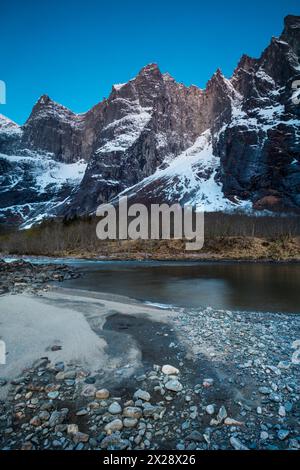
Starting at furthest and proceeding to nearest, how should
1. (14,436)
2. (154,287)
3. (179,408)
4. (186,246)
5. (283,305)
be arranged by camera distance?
(186,246)
(154,287)
(283,305)
(179,408)
(14,436)

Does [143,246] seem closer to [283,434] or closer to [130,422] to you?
[130,422]

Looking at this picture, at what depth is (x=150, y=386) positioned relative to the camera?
8859 millimetres

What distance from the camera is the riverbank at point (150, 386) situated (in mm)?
6562

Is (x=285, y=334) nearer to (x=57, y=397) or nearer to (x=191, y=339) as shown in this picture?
(x=191, y=339)

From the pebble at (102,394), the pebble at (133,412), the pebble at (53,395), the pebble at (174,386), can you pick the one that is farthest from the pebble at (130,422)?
the pebble at (53,395)

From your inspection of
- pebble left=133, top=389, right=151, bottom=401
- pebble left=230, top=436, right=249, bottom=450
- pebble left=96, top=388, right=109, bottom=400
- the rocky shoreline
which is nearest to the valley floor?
the rocky shoreline

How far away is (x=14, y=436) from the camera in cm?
659

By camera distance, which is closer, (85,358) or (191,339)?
(85,358)

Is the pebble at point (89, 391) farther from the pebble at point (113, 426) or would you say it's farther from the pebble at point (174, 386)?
the pebble at point (174, 386)

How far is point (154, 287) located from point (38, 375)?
26.5 m

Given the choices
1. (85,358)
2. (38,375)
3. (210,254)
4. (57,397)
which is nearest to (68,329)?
(85,358)
